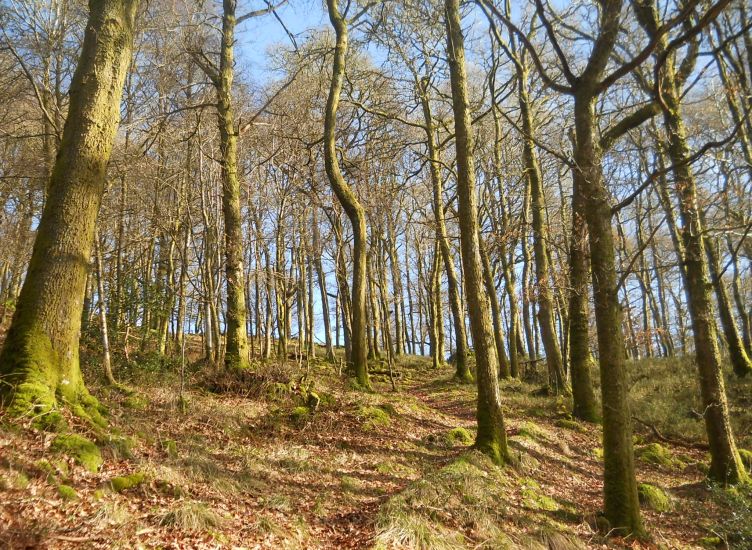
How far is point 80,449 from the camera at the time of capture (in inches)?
161

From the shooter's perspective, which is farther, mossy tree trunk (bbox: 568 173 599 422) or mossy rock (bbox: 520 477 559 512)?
mossy tree trunk (bbox: 568 173 599 422)

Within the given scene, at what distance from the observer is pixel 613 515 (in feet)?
16.7

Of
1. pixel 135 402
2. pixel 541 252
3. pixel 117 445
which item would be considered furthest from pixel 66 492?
pixel 541 252

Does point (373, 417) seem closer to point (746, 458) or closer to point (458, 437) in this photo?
point (458, 437)

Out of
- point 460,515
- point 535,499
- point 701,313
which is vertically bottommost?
point 535,499

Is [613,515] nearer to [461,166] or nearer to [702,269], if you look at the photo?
[702,269]

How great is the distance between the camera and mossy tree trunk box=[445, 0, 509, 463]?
684 cm

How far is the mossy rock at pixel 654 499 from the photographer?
6312 millimetres

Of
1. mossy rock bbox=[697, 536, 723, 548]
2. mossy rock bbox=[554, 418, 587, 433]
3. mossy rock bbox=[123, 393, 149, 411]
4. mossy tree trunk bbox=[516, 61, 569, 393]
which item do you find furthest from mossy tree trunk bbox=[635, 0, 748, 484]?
mossy rock bbox=[123, 393, 149, 411]

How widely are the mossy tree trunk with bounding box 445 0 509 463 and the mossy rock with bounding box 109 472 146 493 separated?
183 inches

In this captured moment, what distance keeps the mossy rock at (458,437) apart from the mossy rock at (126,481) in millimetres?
5034

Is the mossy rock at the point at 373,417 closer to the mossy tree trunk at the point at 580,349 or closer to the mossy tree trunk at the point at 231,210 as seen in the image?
the mossy tree trunk at the point at 231,210

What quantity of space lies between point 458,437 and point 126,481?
5.53 meters

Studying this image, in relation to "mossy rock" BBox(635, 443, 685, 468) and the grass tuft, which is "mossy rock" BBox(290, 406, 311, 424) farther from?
"mossy rock" BBox(635, 443, 685, 468)
